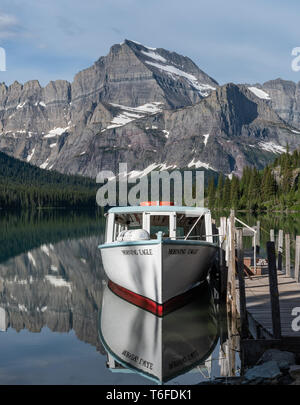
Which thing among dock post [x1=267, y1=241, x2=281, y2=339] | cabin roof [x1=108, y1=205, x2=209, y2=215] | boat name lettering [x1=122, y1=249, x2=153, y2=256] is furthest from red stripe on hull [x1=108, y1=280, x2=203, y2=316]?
dock post [x1=267, y1=241, x2=281, y2=339]

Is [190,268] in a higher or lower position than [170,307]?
higher

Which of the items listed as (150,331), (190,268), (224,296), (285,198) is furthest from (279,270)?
(285,198)

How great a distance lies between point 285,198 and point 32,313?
124523 mm

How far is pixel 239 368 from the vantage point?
16109 mm

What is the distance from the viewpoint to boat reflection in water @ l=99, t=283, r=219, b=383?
655 inches

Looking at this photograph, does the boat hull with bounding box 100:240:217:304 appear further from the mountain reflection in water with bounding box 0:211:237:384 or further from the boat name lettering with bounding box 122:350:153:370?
the boat name lettering with bounding box 122:350:153:370

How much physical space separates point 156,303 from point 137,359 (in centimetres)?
475

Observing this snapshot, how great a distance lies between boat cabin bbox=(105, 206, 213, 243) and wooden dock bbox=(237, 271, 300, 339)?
11.6ft

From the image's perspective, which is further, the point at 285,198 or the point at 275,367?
the point at 285,198

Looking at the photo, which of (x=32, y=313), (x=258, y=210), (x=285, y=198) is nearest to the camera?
(x=32, y=313)

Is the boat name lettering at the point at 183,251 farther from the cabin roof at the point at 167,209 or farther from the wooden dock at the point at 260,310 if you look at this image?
the cabin roof at the point at 167,209

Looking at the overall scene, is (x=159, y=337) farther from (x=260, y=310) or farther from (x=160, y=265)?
(x=260, y=310)
